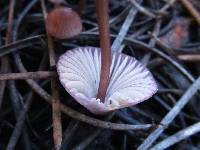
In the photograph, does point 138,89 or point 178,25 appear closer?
point 138,89

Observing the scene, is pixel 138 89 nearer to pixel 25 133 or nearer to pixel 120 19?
pixel 25 133

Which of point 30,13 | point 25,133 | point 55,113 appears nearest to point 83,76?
point 55,113

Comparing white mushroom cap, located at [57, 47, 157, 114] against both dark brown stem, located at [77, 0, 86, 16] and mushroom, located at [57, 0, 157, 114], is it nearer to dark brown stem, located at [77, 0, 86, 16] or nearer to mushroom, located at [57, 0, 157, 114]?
mushroom, located at [57, 0, 157, 114]

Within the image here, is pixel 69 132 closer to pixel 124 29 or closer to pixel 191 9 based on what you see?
pixel 124 29

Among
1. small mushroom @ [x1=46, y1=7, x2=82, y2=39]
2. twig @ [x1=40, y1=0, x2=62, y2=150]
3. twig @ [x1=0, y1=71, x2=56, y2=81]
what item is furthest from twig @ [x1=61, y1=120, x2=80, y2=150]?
small mushroom @ [x1=46, y1=7, x2=82, y2=39]

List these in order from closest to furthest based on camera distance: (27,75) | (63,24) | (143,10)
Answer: (27,75) < (63,24) < (143,10)

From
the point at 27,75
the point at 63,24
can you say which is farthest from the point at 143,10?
the point at 27,75
